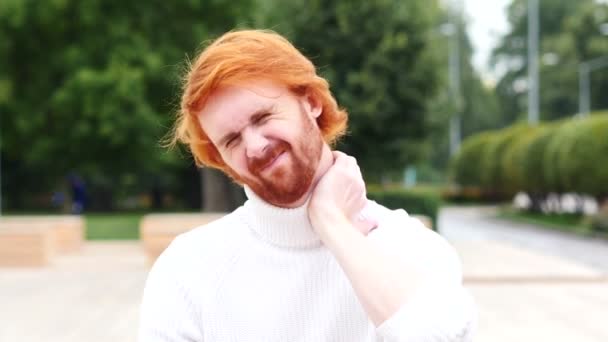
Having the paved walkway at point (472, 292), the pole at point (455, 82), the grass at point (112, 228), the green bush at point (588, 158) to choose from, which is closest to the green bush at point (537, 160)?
the pole at point (455, 82)

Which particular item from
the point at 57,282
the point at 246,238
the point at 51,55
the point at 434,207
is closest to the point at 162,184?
the point at 51,55

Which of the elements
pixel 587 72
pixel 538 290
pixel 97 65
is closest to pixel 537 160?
pixel 97 65

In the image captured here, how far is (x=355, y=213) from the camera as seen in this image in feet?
6.09

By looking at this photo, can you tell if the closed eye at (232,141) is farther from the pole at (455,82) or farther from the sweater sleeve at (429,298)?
the pole at (455,82)

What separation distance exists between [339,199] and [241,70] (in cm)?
32

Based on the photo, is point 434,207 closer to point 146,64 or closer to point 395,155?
point 395,155

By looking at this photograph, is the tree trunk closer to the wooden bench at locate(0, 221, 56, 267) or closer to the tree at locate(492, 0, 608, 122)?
the wooden bench at locate(0, 221, 56, 267)

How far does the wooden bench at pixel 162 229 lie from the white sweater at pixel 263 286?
1050cm

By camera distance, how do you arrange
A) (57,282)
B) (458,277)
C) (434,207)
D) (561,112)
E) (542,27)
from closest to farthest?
1. (458,277)
2. (57,282)
3. (434,207)
4. (561,112)
5. (542,27)

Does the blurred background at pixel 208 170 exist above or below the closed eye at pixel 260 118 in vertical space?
below

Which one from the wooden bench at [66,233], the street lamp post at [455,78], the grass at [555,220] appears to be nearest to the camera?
the wooden bench at [66,233]

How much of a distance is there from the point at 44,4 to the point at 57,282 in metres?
13.4

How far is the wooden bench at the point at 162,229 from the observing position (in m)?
12.5

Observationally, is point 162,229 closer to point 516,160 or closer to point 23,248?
point 23,248
